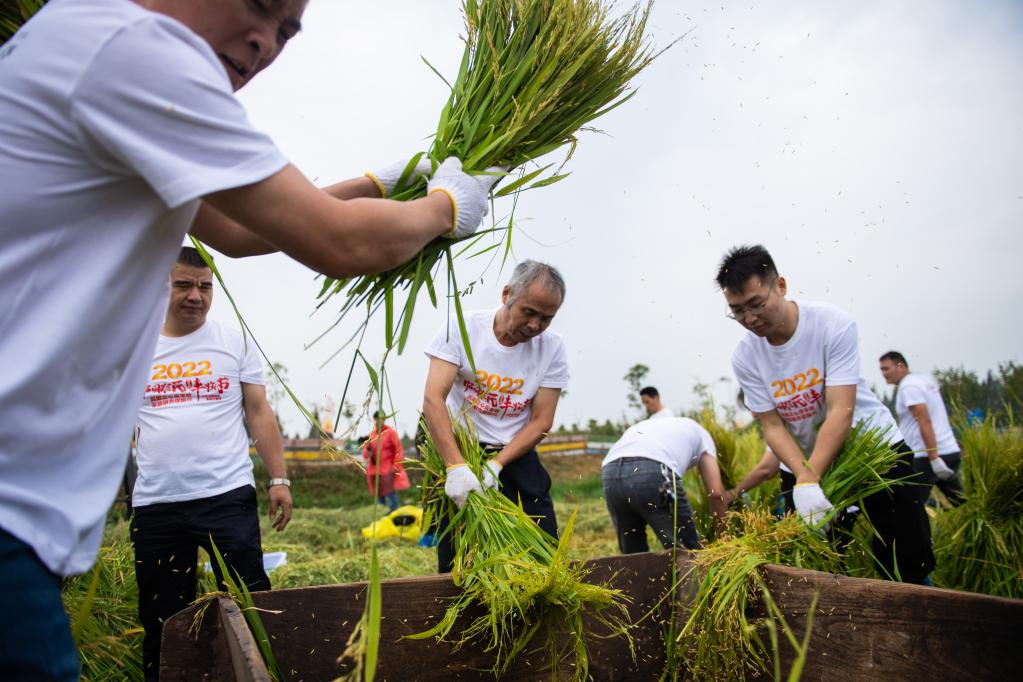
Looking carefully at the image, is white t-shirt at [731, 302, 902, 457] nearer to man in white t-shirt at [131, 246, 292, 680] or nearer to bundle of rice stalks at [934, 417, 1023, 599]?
bundle of rice stalks at [934, 417, 1023, 599]

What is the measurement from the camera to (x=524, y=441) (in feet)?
11.6

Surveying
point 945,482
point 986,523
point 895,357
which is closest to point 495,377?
point 986,523

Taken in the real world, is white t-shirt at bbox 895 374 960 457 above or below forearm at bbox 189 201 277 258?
below

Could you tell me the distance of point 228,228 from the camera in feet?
5.42

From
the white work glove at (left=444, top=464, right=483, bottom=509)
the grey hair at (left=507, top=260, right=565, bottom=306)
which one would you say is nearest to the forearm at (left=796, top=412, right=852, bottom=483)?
the grey hair at (left=507, top=260, right=565, bottom=306)

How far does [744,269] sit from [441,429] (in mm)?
1496

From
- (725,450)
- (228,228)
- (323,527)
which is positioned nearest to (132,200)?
(228,228)

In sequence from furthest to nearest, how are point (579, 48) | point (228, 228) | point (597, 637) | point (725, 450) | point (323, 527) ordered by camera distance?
point (323, 527) → point (725, 450) → point (597, 637) → point (579, 48) → point (228, 228)

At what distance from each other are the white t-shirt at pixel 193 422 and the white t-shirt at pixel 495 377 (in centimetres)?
92

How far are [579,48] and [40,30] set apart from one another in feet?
4.49

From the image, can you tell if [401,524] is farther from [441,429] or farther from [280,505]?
[441,429]

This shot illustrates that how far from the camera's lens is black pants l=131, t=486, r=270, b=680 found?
9.98 feet

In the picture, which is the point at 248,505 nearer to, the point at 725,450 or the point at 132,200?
the point at 132,200

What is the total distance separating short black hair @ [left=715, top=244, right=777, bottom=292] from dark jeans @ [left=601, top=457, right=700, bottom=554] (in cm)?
138
